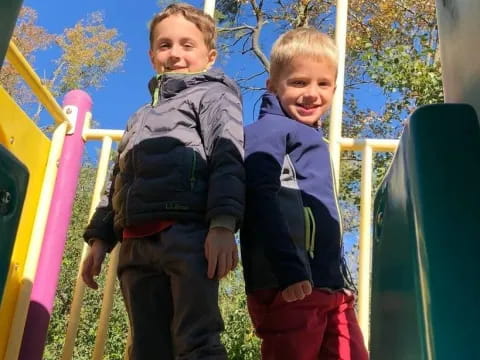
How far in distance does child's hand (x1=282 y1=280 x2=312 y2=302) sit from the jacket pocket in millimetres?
200

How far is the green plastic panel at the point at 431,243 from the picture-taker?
57 centimetres

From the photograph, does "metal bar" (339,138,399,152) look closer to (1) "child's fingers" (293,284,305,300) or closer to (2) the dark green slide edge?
(1) "child's fingers" (293,284,305,300)

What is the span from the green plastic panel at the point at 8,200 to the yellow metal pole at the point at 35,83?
1.34 metres

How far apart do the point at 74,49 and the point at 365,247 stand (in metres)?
15.9

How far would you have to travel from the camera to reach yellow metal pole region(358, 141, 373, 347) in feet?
6.52

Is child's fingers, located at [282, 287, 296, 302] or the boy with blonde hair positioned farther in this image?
the boy with blonde hair

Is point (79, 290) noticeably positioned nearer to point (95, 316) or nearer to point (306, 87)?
point (306, 87)

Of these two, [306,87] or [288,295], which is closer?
[288,295]

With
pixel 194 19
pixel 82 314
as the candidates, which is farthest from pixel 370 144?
pixel 82 314

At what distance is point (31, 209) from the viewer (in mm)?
2215

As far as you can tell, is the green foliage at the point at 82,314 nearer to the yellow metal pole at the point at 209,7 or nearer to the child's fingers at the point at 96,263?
the yellow metal pole at the point at 209,7

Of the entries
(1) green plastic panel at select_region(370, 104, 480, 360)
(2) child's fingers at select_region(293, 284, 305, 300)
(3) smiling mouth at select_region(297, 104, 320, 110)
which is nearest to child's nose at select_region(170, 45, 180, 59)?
(3) smiling mouth at select_region(297, 104, 320, 110)

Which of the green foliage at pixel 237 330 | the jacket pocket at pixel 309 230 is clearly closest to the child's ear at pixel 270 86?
the jacket pocket at pixel 309 230

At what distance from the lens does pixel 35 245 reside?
217 cm
